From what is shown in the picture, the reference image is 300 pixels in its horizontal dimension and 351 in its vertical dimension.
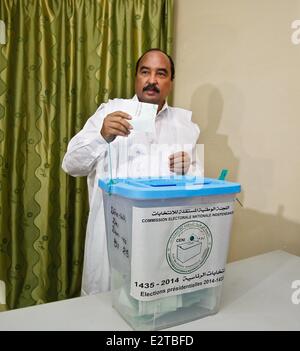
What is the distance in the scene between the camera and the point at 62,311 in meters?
0.73

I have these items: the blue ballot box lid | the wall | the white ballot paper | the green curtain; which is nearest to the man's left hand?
the white ballot paper

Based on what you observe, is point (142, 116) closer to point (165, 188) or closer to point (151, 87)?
point (165, 188)

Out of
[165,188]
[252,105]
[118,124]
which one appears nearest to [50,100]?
[118,124]

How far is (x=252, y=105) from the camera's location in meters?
1.43

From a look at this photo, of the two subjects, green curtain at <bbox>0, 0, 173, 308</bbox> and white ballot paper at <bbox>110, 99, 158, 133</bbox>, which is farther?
green curtain at <bbox>0, 0, 173, 308</bbox>

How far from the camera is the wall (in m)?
1.29

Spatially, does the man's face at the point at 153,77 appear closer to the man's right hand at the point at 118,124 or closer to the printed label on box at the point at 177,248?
the man's right hand at the point at 118,124

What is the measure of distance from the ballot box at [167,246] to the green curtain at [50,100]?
1102mm

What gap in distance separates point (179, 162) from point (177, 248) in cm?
43

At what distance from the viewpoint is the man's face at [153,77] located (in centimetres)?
148

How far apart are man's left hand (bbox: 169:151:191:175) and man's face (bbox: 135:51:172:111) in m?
0.52

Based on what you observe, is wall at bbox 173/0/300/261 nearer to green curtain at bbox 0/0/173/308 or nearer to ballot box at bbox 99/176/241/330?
green curtain at bbox 0/0/173/308
